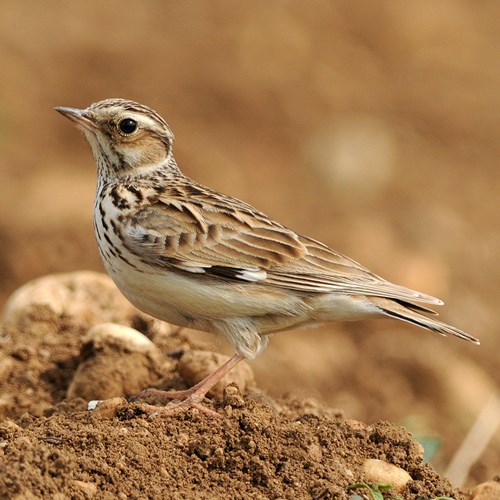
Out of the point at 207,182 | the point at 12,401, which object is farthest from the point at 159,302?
the point at 207,182

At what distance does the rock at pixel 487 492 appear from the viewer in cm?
560

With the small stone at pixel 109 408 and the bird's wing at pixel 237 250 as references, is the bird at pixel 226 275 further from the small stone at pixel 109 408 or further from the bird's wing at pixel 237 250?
the small stone at pixel 109 408

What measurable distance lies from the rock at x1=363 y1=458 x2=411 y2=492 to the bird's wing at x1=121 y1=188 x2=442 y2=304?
1.28m

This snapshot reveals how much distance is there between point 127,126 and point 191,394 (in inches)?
78.3

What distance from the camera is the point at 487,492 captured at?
5.64 metres

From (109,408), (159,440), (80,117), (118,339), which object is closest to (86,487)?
(159,440)

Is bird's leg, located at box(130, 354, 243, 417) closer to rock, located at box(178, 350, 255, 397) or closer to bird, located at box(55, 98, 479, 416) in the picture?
bird, located at box(55, 98, 479, 416)

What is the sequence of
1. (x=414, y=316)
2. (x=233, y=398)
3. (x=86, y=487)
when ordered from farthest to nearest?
(x=414, y=316), (x=233, y=398), (x=86, y=487)

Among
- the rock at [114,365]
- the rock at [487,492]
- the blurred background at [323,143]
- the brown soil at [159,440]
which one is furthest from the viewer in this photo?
the blurred background at [323,143]

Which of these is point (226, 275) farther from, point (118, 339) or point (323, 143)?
point (323, 143)

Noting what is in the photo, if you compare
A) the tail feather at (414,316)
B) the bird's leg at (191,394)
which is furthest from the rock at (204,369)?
the tail feather at (414,316)

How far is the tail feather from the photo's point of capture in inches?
248

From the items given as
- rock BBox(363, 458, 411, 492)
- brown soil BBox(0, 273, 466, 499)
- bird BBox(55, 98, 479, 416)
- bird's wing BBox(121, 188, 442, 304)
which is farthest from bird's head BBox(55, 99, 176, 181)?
rock BBox(363, 458, 411, 492)

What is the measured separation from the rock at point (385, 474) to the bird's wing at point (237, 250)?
128cm
